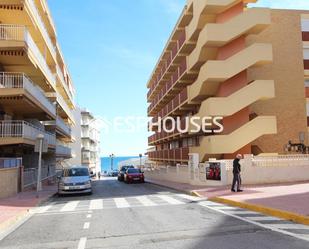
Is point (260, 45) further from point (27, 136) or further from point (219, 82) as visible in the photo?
point (27, 136)

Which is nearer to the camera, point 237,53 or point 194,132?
point 237,53

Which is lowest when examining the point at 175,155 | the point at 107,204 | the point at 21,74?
the point at 107,204

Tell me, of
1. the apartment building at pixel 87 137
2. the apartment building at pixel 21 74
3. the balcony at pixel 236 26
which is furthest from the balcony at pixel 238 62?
the apartment building at pixel 87 137

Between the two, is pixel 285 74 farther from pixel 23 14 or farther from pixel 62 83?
pixel 62 83

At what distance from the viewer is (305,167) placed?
937 inches

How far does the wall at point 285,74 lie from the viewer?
3297cm

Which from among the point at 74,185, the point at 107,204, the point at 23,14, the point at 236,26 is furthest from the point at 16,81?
the point at 236,26

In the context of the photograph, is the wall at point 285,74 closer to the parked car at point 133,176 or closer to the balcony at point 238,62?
the balcony at point 238,62

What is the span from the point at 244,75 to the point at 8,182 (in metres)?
18.5

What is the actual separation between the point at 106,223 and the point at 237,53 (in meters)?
20.1

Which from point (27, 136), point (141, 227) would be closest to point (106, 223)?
point (141, 227)

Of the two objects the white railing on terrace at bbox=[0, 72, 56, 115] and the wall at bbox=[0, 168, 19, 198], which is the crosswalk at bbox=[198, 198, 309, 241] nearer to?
the wall at bbox=[0, 168, 19, 198]

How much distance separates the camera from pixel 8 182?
69.7 ft

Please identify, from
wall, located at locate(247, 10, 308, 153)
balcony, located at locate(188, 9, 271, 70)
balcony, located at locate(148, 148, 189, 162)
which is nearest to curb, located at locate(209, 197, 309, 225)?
balcony, located at locate(188, 9, 271, 70)
